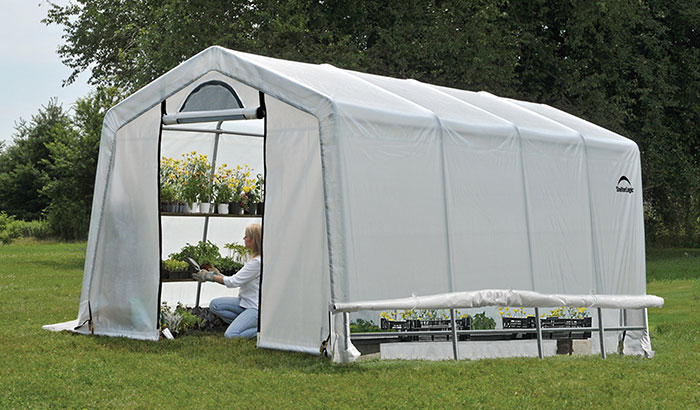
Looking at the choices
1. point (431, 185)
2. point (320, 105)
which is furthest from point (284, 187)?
point (431, 185)

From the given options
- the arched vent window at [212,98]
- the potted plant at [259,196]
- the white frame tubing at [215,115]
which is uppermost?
the arched vent window at [212,98]

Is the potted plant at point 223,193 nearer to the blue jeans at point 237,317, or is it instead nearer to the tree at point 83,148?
the blue jeans at point 237,317

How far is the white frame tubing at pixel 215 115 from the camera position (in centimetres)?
880

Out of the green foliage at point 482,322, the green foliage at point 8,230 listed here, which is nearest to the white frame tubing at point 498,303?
the green foliage at point 482,322

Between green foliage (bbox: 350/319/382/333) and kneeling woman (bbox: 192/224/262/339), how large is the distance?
154 cm

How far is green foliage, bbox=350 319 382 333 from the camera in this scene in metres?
8.22

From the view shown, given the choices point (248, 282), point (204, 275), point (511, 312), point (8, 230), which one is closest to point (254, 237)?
point (248, 282)

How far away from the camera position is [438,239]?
874cm

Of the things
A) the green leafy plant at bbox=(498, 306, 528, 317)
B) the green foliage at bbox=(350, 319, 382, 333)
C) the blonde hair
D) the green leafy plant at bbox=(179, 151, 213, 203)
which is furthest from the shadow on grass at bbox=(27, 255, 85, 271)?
the green foliage at bbox=(350, 319, 382, 333)

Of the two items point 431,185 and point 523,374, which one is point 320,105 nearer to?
point 431,185

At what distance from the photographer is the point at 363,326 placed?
8312 mm

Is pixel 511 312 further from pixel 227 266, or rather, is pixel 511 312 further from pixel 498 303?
pixel 227 266

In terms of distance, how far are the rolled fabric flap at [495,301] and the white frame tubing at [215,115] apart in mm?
2352

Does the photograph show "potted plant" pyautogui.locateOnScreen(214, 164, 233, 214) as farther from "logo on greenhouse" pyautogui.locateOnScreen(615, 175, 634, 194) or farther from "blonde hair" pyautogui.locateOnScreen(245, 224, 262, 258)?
"logo on greenhouse" pyautogui.locateOnScreen(615, 175, 634, 194)
